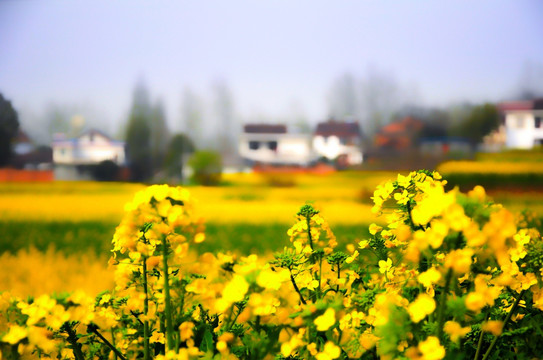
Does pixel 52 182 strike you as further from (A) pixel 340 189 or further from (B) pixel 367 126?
(B) pixel 367 126

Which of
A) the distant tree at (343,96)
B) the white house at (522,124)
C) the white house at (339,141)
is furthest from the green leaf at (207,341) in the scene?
the white house at (522,124)

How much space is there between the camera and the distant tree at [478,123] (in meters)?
1.97

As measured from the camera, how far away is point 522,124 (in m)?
1.97

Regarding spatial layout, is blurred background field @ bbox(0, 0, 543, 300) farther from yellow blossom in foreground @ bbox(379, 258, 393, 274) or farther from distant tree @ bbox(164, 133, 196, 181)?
yellow blossom in foreground @ bbox(379, 258, 393, 274)

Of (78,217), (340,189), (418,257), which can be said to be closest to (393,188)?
Result: (418,257)

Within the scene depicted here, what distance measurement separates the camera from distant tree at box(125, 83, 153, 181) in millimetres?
1846

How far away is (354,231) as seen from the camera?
193 centimetres

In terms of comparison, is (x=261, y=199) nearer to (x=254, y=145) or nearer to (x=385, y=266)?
(x=254, y=145)

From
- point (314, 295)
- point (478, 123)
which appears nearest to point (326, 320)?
→ point (314, 295)

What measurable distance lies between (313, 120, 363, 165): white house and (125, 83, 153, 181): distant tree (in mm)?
700

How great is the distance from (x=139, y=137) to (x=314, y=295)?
1154 millimetres

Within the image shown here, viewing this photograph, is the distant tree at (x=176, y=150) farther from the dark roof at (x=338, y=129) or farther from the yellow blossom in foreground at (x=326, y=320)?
the yellow blossom in foreground at (x=326, y=320)

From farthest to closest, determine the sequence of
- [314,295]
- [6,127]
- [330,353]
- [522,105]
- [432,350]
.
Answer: [522,105], [6,127], [314,295], [330,353], [432,350]

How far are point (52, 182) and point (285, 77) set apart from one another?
3.43 feet
